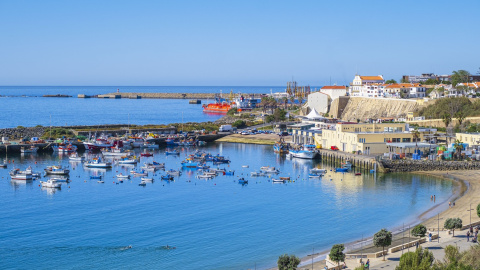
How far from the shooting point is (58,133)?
250 feet

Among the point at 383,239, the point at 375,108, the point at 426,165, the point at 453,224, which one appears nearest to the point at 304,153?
the point at 426,165

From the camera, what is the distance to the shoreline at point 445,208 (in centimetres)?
2794

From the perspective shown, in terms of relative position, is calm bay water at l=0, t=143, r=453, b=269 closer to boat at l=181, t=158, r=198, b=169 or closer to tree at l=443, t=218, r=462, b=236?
boat at l=181, t=158, r=198, b=169

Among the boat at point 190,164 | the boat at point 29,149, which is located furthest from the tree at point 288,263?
the boat at point 29,149

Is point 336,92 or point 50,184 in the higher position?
point 336,92

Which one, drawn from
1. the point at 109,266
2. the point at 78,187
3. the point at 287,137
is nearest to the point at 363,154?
the point at 287,137

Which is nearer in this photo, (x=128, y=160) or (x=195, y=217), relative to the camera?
(x=195, y=217)

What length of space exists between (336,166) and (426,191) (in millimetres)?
13709

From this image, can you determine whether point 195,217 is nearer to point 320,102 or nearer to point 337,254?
point 337,254

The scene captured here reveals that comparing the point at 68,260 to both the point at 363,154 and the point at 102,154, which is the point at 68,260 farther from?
the point at 102,154

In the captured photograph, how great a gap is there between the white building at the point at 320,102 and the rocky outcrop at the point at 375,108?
5.12 m

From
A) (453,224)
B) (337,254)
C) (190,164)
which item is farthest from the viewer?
(190,164)

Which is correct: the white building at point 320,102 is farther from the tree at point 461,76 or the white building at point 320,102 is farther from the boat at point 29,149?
the boat at point 29,149

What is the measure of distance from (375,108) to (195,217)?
58.4 meters
